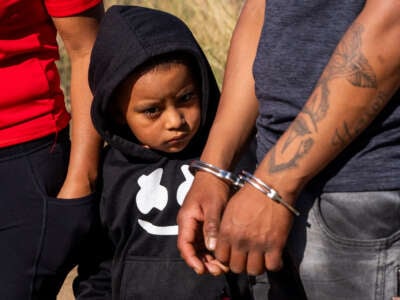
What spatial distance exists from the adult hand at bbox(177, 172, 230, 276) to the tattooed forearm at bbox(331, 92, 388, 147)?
41 cm

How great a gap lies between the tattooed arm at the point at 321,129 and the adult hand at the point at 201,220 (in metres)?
0.13

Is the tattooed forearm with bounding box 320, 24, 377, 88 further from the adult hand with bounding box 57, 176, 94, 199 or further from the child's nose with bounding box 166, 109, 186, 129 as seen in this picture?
the adult hand with bounding box 57, 176, 94, 199

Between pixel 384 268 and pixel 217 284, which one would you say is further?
pixel 217 284

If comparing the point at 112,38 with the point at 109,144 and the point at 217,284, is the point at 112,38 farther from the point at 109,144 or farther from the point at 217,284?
the point at 217,284

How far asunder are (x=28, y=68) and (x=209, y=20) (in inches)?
118

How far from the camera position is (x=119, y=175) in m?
2.53

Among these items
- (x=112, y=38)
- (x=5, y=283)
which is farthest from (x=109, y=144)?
(x=5, y=283)

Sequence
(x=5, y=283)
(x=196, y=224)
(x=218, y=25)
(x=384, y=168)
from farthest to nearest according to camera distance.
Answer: (x=218, y=25), (x=5, y=283), (x=196, y=224), (x=384, y=168)

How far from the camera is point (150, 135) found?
95.7 inches

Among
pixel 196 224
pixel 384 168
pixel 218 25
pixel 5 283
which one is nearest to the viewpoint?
pixel 384 168

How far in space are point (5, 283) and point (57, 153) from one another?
0.47 m

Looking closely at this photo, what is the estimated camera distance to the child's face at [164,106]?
7.85 feet

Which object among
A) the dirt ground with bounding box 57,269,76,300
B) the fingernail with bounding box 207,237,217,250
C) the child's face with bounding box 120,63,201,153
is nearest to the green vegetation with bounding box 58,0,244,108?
the dirt ground with bounding box 57,269,76,300

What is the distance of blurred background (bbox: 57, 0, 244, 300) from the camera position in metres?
5.17
